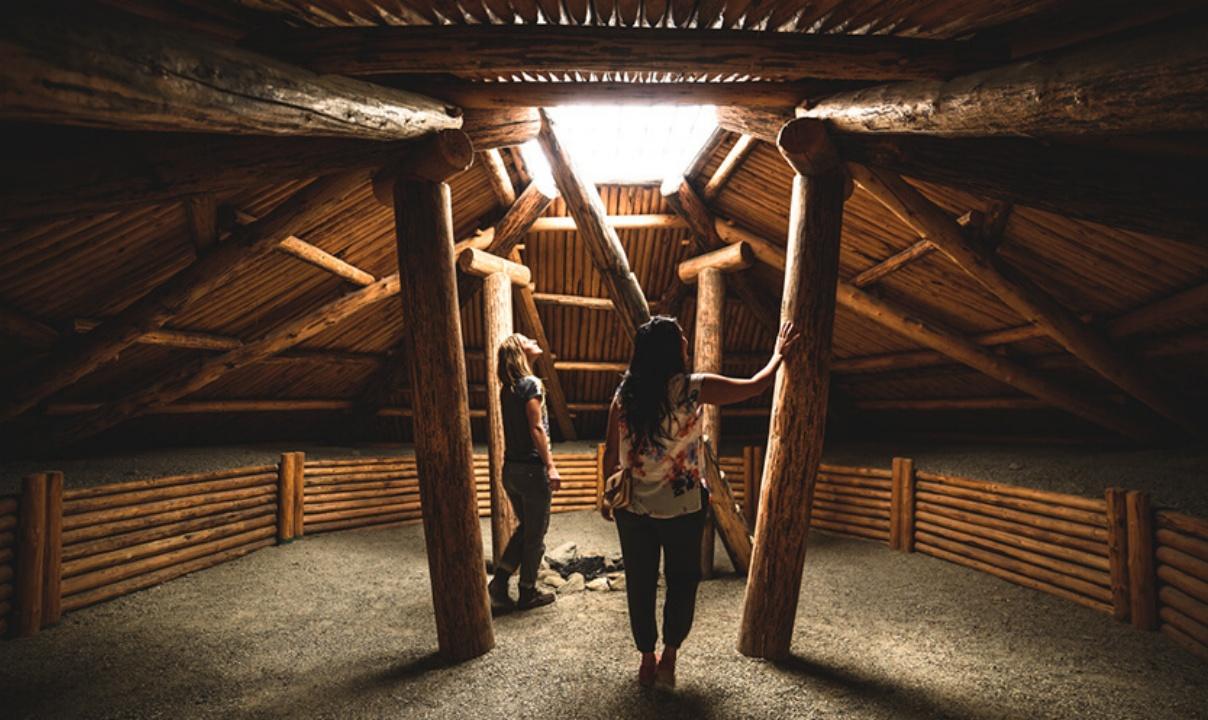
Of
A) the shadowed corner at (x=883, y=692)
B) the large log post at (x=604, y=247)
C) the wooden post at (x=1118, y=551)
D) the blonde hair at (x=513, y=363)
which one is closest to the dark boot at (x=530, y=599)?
the blonde hair at (x=513, y=363)

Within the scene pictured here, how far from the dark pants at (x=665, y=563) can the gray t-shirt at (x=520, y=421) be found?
139cm

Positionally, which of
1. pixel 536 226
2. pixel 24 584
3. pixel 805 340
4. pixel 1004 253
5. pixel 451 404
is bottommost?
pixel 24 584

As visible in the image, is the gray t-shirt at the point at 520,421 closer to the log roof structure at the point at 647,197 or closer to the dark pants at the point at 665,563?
the dark pants at the point at 665,563

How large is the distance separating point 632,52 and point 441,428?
2171mm

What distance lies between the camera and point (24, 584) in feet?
12.0

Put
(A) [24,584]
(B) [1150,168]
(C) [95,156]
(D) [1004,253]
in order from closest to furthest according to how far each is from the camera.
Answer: (C) [95,156], (B) [1150,168], (A) [24,584], (D) [1004,253]

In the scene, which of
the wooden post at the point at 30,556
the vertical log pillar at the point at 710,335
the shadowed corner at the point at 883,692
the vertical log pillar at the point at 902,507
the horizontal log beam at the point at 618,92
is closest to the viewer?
the shadowed corner at the point at 883,692

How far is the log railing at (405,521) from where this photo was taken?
3.66 metres

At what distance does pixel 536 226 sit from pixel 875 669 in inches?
205

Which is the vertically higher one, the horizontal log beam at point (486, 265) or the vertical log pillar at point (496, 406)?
the horizontal log beam at point (486, 265)

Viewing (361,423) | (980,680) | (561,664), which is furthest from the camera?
(361,423)

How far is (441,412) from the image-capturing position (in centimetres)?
333

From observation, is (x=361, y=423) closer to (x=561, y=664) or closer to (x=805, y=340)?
(x=561, y=664)

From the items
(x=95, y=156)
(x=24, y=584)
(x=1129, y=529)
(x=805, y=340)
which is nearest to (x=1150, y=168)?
(x=805, y=340)
